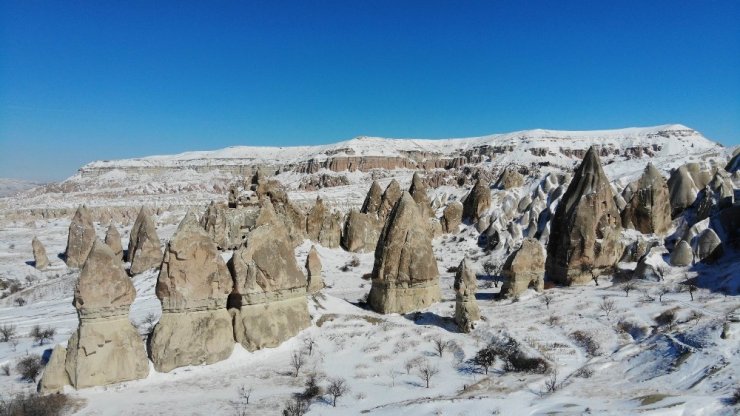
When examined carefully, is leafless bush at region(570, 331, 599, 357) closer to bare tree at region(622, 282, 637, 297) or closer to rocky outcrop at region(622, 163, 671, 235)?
bare tree at region(622, 282, 637, 297)

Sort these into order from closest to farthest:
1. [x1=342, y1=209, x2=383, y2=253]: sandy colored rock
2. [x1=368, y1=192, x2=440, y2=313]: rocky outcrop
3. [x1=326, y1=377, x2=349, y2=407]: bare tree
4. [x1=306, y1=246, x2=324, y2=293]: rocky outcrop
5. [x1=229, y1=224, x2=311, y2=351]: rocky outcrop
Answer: [x1=326, y1=377, x2=349, y2=407]: bare tree
[x1=229, y1=224, x2=311, y2=351]: rocky outcrop
[x1=368, y1=192, x2=440, y2=313]: rocky outcrop
[x1=306, y1=246, x2=324, y2=293]: rocky outcrop
[x1=342, y1=209, x2=383, y2=253]: sandy colored rock

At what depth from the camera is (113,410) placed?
1117 cm

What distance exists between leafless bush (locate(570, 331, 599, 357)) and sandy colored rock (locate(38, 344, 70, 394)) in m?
13.8

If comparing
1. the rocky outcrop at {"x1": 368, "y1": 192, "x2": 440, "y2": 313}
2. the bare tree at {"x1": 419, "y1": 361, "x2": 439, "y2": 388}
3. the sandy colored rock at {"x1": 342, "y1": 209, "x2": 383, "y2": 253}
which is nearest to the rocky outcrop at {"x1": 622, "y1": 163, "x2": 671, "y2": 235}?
the rocky outcrop at {"x1": 368, "y1": 192, "x2": 440, "y2": 313}

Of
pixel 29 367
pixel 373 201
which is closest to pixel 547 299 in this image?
pixel 29 367

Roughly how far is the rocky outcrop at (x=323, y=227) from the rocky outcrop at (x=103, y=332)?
2669 centimetres

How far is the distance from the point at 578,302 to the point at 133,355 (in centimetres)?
1528

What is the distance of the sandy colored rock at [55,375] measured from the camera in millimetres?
11961

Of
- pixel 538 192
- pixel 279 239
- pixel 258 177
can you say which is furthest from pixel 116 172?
pixel 279 239

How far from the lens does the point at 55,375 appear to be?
1209cm

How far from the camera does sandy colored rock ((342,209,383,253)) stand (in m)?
39.2

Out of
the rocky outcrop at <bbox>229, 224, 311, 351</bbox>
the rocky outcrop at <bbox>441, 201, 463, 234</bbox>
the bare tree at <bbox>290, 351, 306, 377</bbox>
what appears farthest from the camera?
the rocky outcrop at <bbox>441, 201, 463, 234</bbox>

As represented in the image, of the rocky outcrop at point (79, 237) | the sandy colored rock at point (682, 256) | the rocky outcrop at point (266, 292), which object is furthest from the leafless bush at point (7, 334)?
the sandy colored rock at point (682, 256)

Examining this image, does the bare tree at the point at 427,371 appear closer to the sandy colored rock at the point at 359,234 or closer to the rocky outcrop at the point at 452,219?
the sandy colored rock at the point at 359,234
